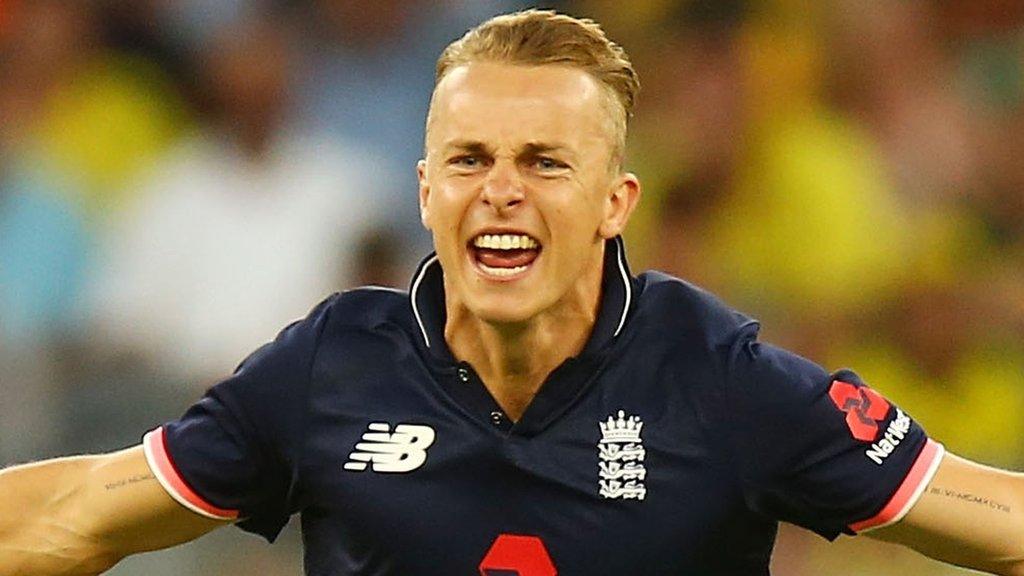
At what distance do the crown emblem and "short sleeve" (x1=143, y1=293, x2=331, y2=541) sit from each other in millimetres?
514

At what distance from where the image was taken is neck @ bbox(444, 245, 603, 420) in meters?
3.33

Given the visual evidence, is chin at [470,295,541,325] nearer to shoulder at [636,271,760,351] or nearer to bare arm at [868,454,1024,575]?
shoulder at [636,271,760,351]

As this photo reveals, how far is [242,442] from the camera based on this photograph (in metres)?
3.30

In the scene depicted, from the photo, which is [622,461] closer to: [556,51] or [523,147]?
[523,147]

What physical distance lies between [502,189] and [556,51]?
0.30 m

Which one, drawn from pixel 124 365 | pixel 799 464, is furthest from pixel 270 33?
pixel 799 464

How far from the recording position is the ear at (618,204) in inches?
132

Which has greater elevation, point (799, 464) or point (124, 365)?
point (799, 464)

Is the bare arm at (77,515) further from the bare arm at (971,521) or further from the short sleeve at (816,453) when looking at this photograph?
the bare arm at (971,521)

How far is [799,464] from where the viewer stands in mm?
3156

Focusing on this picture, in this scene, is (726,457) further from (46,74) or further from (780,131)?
(46,74)


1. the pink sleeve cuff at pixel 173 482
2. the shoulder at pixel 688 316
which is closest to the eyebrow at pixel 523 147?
the shoulder at pixel 688 316

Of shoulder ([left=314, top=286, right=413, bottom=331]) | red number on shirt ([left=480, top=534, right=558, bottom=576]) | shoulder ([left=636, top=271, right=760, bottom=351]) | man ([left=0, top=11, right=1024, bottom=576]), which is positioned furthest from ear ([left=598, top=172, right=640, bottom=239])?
red number on shirt ([left=480, top=534, right=558, bottom=576])

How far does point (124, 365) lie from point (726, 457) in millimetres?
2941
